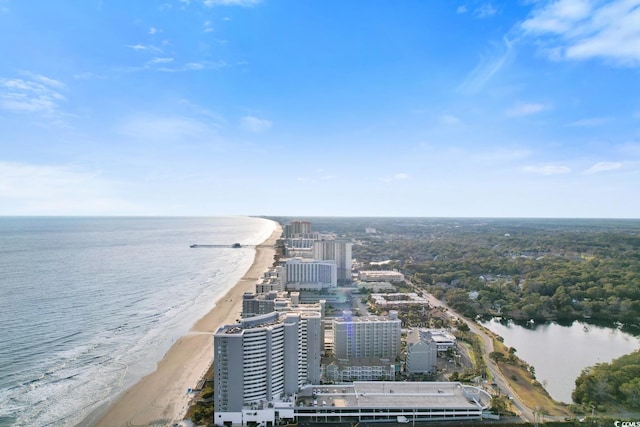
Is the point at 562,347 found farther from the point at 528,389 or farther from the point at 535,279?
the point at 535,279

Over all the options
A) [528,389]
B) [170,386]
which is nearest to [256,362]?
[170,386]

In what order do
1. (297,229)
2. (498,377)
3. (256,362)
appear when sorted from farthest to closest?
(297,229) → (498,377) → (256,362)

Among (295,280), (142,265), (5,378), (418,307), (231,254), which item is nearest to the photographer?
(5,378)

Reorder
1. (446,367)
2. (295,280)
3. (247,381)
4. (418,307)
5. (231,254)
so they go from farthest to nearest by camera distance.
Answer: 1. (231,254)
2. (295,280)
3. (418,307)
4. (446,367)
5. (247,381)

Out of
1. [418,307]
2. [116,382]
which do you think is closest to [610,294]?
[418,307]

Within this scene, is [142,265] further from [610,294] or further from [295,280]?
[610,294]

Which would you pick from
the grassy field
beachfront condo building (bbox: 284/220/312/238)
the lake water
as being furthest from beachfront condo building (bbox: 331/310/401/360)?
beachfront condo building (bbox: 284/220/312/238)
